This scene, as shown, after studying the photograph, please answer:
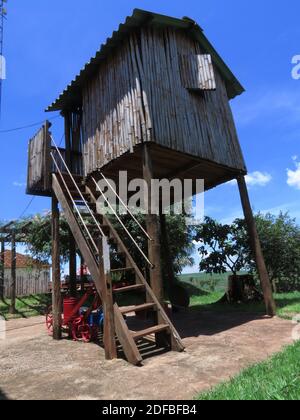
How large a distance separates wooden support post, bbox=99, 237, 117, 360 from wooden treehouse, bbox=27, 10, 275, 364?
699mm

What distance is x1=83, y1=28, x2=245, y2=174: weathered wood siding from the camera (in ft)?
29.8

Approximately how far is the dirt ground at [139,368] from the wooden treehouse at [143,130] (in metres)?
1.32

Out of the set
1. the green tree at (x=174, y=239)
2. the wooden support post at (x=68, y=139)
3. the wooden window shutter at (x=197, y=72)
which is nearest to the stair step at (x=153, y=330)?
the wooden window shutter at (x=197, y=72)

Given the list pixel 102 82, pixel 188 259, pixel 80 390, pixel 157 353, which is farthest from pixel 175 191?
pixel 188 259

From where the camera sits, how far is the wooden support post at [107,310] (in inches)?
252

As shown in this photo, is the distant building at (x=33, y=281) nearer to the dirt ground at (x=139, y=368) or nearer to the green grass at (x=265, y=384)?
the dirt ground at (x=139, y=368)

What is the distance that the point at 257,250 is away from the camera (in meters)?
10.7

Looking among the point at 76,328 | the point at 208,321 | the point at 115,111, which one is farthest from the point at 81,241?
the point at 208,321

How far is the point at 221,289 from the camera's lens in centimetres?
2358

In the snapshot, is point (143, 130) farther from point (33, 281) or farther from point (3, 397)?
point (33, 281)

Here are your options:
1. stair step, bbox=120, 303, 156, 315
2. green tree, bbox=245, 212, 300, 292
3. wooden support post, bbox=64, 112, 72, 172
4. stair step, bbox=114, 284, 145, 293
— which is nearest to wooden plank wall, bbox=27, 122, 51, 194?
wooden support post, bbox=64, 112, 72, 172

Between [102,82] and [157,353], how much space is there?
779 cm

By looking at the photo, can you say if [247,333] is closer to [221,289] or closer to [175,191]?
[175,191]

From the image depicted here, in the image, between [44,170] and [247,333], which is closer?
[247,333]
